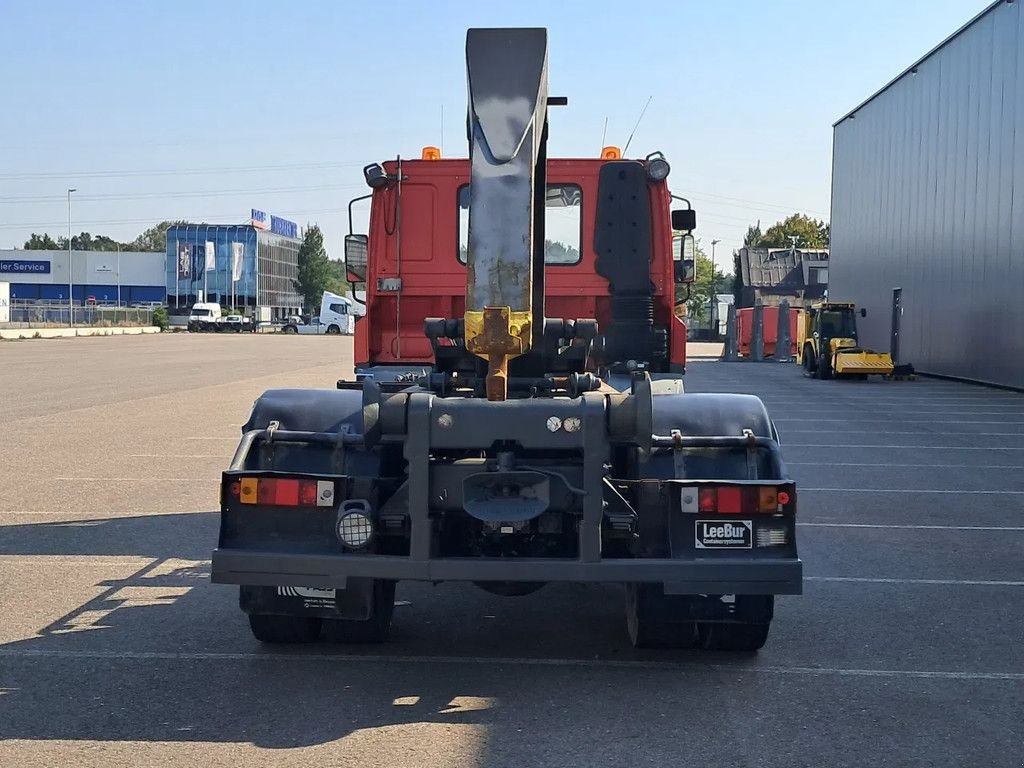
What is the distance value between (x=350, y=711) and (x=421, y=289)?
15.2 feet

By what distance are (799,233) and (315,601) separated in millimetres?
118065

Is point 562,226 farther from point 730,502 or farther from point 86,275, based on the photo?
point 86,275

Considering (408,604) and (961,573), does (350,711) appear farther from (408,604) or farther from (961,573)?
(961,573)

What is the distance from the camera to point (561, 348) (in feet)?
23.3

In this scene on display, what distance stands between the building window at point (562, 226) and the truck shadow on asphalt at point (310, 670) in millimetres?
2556

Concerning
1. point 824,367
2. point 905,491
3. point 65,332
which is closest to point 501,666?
point 905,491

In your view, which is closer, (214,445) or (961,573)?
(961,573)

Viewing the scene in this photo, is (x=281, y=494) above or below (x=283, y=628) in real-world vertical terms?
above

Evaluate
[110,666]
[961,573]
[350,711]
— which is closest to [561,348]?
[350,711]

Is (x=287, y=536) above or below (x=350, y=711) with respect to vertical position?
above

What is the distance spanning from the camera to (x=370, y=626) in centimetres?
660

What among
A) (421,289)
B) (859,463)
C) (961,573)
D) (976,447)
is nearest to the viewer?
(961,573)

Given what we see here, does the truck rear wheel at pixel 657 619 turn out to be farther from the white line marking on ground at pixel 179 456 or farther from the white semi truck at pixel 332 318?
the white semi truck at pixel 332 318

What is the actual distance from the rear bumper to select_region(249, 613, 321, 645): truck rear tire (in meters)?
0.72
